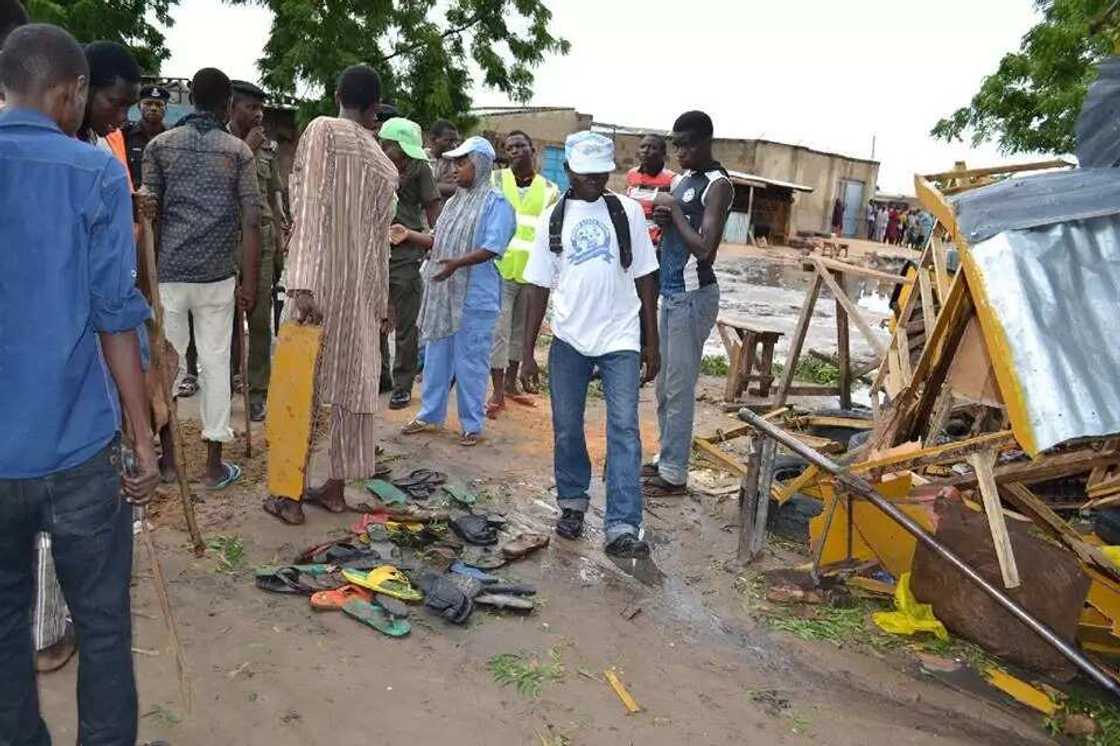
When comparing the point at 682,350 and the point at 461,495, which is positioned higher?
the point at 682,350

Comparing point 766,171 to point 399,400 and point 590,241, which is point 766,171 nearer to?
point 399,400

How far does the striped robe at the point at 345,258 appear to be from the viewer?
399 cm

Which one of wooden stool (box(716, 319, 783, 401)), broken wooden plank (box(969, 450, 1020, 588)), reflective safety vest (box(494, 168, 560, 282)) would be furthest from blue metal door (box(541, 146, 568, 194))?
broken wooden plank (box(969, 450, 1020, 588))

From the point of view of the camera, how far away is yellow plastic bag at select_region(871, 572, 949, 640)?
372 cm

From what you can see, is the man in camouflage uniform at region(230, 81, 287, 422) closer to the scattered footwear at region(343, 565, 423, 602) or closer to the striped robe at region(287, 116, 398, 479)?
the striped robe at region(287, 116, 398, 479)

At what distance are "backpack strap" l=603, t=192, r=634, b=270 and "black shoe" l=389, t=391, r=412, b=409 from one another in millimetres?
2757

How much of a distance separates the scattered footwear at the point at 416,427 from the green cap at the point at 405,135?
176cm

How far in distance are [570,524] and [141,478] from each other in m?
2.62

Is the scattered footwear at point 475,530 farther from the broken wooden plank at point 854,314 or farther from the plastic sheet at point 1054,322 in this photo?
the broken wooden plank at point 854,314

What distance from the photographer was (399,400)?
6438 mm

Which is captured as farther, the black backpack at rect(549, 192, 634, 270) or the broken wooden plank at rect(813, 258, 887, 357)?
the broken wooden plank at rect(813, 258, 887, 357)

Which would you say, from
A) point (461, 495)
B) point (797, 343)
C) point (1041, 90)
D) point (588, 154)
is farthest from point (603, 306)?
point (1041, 90)

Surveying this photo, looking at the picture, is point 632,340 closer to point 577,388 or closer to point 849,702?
point 577,388

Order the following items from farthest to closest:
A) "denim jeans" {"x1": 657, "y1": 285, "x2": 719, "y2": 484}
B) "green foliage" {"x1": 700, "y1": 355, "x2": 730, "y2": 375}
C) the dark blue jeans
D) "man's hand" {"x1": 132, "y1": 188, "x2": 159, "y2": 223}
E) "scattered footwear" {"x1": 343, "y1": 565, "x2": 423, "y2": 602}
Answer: "green foliage" {"x1": 700, "y1": 355, "x2": 730, "y2": 375}, "denim jeans" {"x1": 657, "y1": 285, "x2": 719, "y2": 484}, "scattered footwear" {"x1": 343, "y1": 565, "x2": 423, "y2": 602}, "man's hand" {"x1": 132, "y1": 188, "x2": 159, "y2": 223}, the dark blue jeans
